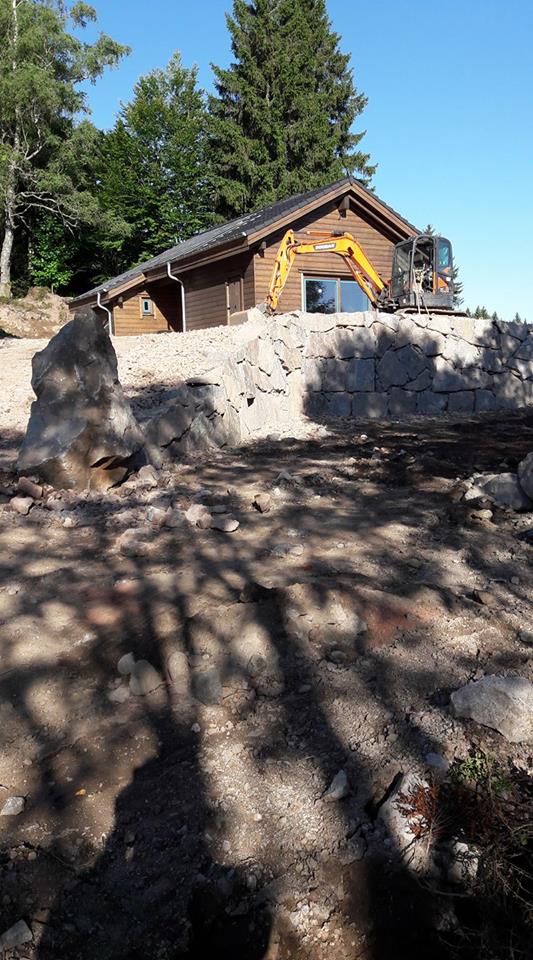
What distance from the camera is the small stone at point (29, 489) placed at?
5.20 meters

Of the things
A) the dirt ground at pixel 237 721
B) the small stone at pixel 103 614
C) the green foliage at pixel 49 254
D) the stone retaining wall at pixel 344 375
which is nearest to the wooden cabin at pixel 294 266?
the stone retaining wall at pixel 344 375

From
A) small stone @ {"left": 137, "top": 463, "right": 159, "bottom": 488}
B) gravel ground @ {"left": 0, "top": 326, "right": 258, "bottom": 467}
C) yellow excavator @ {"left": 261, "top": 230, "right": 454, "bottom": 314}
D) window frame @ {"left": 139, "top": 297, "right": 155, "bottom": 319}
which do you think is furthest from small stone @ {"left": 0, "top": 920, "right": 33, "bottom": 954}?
window frame @ {"left": 139, "top": 297, "right": 155, "bottom": 319}

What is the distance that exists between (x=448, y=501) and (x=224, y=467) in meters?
2.35

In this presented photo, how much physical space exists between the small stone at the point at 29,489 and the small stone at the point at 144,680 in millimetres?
2760

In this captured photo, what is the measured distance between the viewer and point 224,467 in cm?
679

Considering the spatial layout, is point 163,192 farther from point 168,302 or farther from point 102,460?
point 102,460

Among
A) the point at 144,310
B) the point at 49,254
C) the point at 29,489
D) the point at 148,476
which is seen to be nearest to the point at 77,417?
the point at 29,489

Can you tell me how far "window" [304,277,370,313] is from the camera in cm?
1839

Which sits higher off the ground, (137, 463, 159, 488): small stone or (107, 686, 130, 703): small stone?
(137, 463, 159, 488): small stone

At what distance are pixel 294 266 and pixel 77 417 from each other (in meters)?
13.6

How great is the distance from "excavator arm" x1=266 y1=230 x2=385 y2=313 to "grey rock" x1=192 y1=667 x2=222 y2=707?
10.5m

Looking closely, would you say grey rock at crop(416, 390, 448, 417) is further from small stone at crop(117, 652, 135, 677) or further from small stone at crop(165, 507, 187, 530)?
small stone at crop(117, 652, 135, 677)

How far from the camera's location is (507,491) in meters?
5.00

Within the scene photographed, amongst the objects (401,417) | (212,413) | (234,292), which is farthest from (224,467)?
(234,292)
